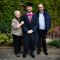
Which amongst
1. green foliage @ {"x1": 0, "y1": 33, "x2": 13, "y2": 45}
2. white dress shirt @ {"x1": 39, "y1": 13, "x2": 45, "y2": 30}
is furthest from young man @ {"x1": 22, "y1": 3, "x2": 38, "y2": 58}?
green foliage @ {"x1": 0, "y1": 33, "x2": 13, "y2": 45}

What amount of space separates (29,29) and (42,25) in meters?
0.50

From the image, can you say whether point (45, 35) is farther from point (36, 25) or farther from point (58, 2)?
point (58, 2)

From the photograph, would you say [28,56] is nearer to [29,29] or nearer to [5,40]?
[29,29]

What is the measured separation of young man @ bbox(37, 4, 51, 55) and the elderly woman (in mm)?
677

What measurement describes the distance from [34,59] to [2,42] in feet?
5.24

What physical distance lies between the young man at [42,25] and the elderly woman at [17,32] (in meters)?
0.68

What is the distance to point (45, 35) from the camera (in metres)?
14.4

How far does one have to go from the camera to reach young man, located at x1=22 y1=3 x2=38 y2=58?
14.1m

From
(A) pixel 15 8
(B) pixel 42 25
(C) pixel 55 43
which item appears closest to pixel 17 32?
(B) pixel 42 25

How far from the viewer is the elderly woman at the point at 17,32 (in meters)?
14.1

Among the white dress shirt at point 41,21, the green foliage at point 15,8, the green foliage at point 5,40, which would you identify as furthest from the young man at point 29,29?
the green foliage at point 15,8

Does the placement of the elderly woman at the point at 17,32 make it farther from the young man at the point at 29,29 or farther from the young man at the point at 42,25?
the young man at the point at 42,25

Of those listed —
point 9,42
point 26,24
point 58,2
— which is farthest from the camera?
point 58,2

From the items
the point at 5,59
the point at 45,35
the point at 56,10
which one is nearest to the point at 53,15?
the point at 56,10
